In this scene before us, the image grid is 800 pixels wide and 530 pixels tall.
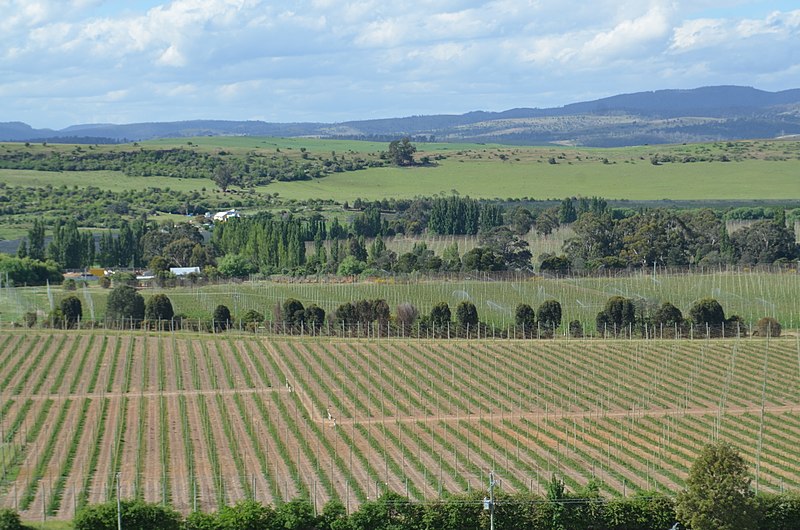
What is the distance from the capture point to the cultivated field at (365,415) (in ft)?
115

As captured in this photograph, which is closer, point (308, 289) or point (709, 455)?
point (709, 455)

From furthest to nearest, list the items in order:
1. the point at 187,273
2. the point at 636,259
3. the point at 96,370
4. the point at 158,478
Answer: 1. the point at 636,259
2. the point at 187,273
3. the point at 96,370
4. the point at 158,478

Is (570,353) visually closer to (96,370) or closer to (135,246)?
(96,370)

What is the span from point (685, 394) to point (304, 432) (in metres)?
14.4

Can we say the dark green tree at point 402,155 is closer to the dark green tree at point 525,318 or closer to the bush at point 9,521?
the dark green tree at point 525,318

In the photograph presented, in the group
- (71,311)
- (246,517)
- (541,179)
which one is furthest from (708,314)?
(541,179)

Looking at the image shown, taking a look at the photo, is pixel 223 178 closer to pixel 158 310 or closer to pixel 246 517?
pixel 158 310

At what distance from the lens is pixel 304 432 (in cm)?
4034

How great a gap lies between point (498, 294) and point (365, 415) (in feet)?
101

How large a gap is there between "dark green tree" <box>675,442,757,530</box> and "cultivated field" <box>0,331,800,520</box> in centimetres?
482

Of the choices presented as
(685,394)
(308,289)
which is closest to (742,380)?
(685,394)

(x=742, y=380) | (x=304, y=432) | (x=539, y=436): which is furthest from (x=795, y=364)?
(x=304, y=432)

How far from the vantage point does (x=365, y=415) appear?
4316cm

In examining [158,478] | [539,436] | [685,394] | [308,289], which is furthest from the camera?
[308,289]
